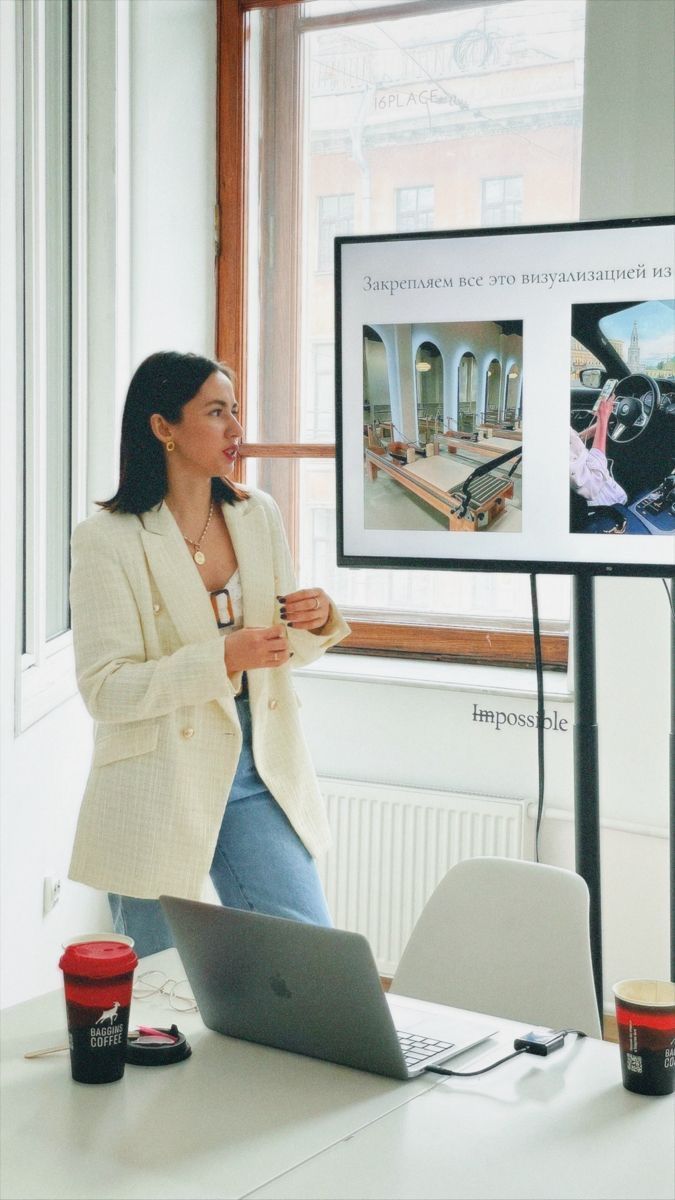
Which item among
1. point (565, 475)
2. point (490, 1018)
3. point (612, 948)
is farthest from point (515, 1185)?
point (612, 948)

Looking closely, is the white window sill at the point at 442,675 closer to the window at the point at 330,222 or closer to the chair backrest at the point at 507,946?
the window at the point at 330,222

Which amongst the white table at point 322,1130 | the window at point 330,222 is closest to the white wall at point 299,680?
the window at point 330,222

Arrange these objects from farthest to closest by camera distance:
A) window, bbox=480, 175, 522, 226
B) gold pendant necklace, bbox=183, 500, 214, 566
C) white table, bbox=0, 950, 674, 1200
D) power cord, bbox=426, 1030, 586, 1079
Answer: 1. window, bbox=480, 175, 522, 226
2. gold pendant necklace, bbox=183, 500, 214, 566
3. power cord, bbox=426, 1030, 586, 1079
4. white table, bbox=0, 950, 674, 1200

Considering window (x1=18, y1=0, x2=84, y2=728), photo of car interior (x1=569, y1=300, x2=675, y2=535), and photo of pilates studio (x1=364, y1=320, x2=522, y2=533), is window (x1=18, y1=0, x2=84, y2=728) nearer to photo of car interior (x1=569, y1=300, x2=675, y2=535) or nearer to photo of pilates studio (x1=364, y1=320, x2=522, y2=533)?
photo of pilates studio (x1=364, y1=320, x2=522, y2=533)

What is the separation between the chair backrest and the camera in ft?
5.90

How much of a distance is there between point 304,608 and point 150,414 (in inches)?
19.3

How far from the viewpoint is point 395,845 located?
3357 mm

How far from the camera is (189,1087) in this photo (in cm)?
131

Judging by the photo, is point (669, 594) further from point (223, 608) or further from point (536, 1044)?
point (536, 1044)

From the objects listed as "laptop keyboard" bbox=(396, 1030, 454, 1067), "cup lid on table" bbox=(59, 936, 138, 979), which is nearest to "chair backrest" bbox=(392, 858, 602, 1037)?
"laptop keyboard" bbox=(396, 1030, 454, 1067)

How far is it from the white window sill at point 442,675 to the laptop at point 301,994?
182cm

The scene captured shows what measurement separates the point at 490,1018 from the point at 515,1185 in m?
0.42

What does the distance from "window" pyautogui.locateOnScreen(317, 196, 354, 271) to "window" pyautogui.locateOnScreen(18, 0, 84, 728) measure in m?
0.76

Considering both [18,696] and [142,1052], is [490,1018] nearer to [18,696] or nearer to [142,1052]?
[142,1052]
